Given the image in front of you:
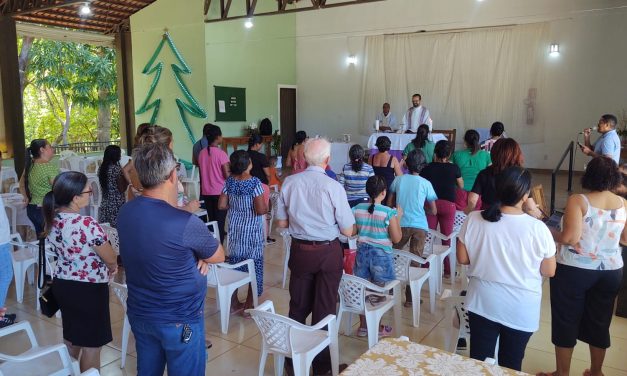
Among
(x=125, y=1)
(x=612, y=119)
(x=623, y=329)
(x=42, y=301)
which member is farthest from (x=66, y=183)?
(x=125, y=1)

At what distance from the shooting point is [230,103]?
36.7 feet

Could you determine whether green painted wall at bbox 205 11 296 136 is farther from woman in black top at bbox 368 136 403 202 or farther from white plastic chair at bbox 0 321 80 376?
white plastic chair at bbox 0 321 80 376

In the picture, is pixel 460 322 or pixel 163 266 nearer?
pixel 163 266

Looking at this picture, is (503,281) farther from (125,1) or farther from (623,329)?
(125,1)

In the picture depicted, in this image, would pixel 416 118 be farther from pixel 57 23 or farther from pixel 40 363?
pixel 57 23

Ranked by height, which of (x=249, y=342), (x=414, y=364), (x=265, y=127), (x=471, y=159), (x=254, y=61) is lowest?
(x=249, y=342)

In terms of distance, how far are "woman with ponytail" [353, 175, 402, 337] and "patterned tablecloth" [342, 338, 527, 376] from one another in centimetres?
135

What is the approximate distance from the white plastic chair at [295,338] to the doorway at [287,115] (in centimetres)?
1068

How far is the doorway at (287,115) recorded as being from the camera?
1309 centimetres

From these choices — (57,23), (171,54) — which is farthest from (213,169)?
(57,23)

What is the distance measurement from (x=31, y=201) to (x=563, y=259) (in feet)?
14.3

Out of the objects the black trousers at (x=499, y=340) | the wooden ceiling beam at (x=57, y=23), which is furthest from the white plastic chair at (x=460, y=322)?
the wooden ceiling beam at (x=57, y=23)

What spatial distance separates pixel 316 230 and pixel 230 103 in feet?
30.1

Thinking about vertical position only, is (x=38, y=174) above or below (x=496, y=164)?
below
